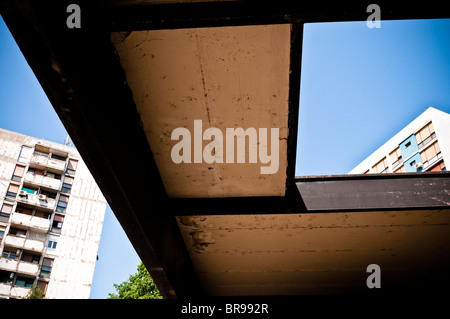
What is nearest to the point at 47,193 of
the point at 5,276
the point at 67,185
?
the point at 67,185

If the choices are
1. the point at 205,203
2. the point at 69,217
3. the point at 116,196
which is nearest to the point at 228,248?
the point at 205,203

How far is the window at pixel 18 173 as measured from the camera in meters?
33.9

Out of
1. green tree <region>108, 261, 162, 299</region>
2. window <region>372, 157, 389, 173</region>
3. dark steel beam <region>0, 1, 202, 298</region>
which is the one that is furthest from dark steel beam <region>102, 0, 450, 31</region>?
window <region>372, 157, 389, 173</region>

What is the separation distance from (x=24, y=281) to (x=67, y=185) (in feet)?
34.3

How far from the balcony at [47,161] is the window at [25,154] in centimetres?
46

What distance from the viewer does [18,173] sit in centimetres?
3431

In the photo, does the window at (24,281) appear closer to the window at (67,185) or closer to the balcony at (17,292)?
the balcony at (17,292)

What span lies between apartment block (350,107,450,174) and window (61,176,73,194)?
3732 centimetres

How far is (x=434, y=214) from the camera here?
3.35 metres

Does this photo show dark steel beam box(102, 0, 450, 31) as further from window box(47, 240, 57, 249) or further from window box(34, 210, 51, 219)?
window box(34, 210, 51, 219)

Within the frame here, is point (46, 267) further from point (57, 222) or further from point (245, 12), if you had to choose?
point (245, 12)

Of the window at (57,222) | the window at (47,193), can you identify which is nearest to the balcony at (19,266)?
the window at (57,222)

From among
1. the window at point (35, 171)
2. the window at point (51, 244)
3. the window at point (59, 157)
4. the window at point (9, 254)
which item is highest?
the window at point (59, 157)
